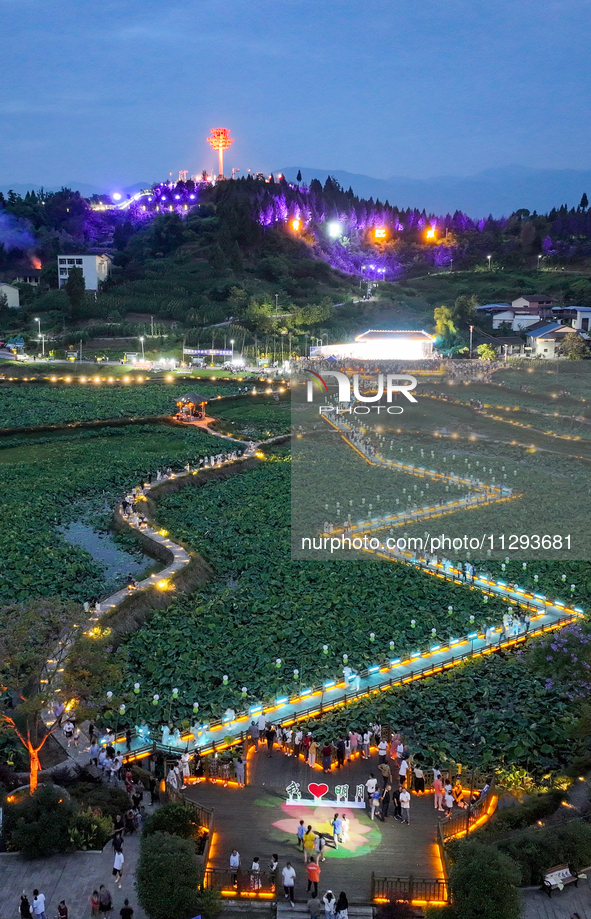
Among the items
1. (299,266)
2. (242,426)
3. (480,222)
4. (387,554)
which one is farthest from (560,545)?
(480,222)

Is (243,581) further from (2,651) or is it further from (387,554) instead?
(2,651)

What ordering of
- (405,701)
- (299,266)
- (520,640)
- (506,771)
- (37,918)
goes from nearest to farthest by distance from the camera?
(37,918) < (506,771) < (405,701) < (520,640) < (299,266)

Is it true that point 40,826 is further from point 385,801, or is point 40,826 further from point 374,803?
point 385,801

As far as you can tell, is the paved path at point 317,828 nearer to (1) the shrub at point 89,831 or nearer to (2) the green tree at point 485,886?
(2) the green tree at point 485,886

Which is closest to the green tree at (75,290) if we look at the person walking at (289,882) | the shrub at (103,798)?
the shrub at (103,798)

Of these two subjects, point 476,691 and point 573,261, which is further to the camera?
point 573,261
